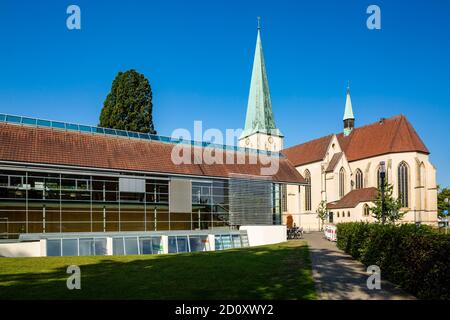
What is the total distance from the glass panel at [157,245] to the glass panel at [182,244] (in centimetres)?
142

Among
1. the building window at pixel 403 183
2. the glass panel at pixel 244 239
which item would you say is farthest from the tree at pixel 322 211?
the glass panel at pixel 244 239

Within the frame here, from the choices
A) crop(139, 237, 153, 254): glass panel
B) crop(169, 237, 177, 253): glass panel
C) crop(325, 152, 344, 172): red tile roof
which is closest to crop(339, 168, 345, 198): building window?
crop(325, 152, 344, 172): red tile roof

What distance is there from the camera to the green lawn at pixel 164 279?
31.2 feet

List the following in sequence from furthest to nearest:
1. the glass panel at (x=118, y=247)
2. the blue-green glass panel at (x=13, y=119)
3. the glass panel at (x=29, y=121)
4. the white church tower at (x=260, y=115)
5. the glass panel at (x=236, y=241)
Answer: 1. the white church tower at (x=260, y=115)
2. the glass panel at (x=236, y=241)
3. the glass panel at (x=29, y=121)
4. the blue-green glass panel at (x=13, y=119)
5. the glass panel at (x=118, y=247)

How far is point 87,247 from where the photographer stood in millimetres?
24312

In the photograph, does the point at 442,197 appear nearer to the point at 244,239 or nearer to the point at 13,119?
the point at 244,239

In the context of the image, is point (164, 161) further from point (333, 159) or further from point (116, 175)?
point (333, 159)

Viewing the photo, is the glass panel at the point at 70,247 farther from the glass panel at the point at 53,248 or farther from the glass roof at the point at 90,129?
the glass roof at the point at 90,129

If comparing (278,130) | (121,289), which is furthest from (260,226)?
(278,130)

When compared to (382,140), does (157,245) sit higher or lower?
lower

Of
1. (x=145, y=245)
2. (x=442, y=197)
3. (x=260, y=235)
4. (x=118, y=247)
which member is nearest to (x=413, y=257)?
(x=118, y=247)

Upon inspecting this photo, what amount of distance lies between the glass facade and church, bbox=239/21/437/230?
2125 cm

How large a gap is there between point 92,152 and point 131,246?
6674 mm
